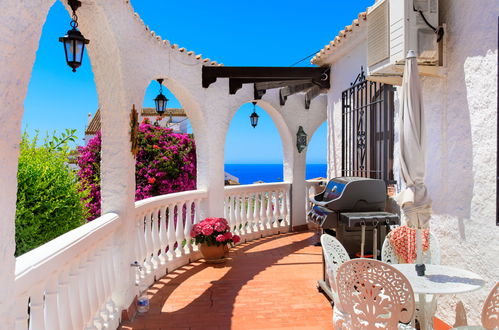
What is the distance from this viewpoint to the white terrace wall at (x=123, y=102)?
1.56 metres

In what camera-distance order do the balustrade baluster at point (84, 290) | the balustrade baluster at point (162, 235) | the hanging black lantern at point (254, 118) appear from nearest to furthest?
the balustrade baluster at point (84, 290)
the balustrade baluster at point (162, 235)
the hanging black lantern at point (254, 118)

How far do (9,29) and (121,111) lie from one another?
239 centimetres

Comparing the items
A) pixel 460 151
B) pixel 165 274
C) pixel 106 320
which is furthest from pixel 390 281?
pixel 165 274

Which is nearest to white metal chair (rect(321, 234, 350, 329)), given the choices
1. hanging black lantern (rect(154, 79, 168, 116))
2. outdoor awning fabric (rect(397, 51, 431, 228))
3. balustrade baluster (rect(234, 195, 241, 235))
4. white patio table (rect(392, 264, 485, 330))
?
white patio table (rect(392, 264, 485, 330))

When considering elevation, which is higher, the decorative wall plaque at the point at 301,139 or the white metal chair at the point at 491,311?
the decorative wall plaque at the point at 301,139

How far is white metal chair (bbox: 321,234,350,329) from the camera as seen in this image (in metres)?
2.58

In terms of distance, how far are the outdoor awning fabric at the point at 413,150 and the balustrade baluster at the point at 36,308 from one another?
8.49 ft

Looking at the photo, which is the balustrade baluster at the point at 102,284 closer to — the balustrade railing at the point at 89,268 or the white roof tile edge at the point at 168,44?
the balustrade railing at the point at 89,268

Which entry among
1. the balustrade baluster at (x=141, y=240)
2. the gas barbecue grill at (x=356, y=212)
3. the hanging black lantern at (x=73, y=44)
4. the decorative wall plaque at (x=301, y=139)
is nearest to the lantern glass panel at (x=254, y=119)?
the decorative wall plaque at (x=301, y=139)

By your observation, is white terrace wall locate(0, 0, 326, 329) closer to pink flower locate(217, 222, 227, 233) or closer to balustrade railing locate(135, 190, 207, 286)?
balustrade railing locate(135, 190, 207, 286)

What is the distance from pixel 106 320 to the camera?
3430mm

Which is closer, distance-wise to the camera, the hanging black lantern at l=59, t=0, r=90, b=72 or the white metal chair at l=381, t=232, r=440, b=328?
the white metal chair at l=381, t=232, r=440, b=328

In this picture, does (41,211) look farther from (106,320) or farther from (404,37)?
(404,37)

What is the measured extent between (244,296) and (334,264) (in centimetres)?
193
